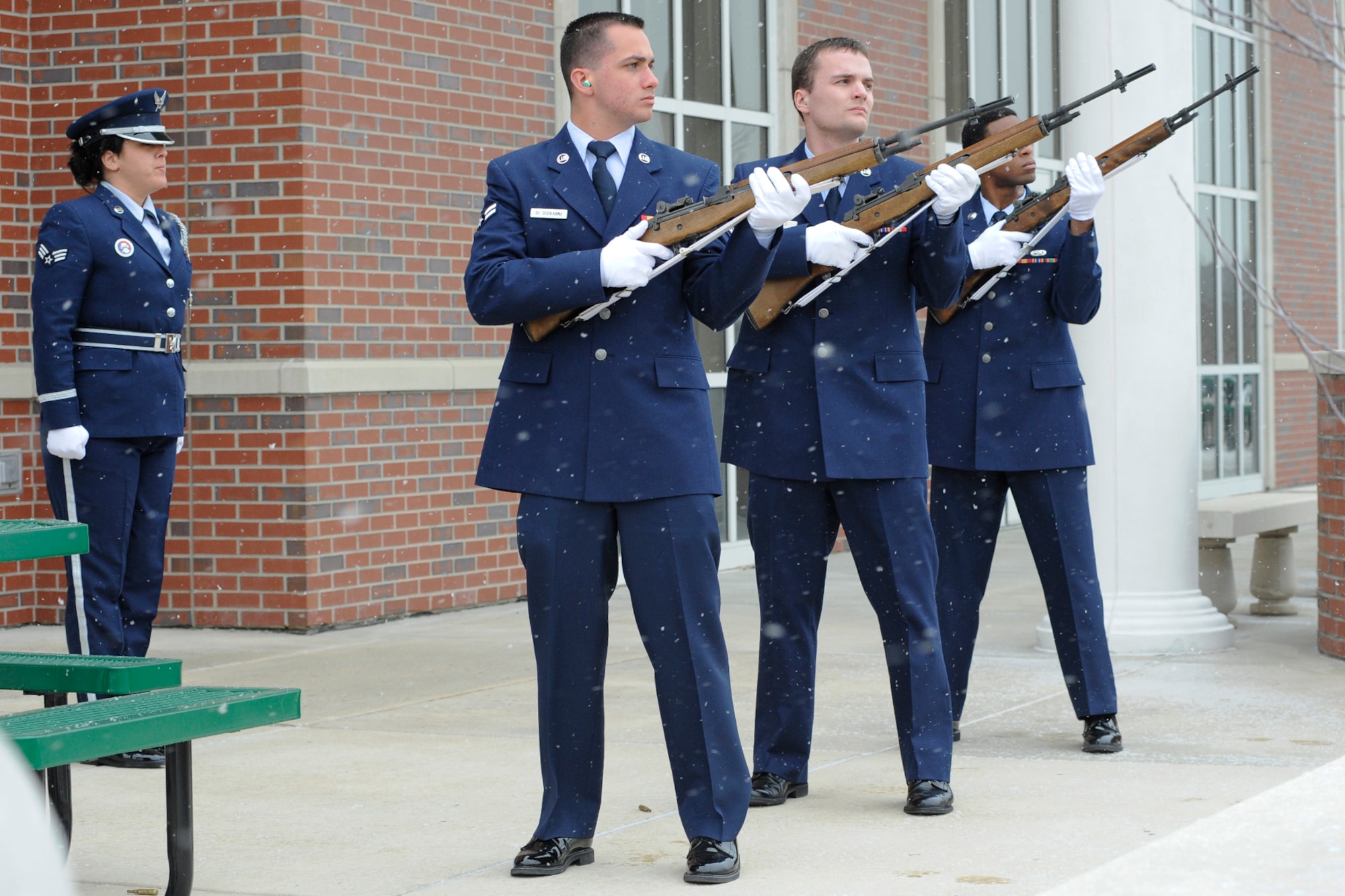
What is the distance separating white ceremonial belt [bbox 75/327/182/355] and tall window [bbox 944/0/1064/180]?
8.37 metres

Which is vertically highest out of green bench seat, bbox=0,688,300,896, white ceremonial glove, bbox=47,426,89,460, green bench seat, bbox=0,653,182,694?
white ceremonial glove, bbox=47,426,89,460

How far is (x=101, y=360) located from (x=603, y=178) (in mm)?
2201

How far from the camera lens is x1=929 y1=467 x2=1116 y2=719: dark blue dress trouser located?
5508 millimetres

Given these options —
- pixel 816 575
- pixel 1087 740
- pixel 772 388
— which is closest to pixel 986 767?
pixel 1087 740

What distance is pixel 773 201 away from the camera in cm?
400

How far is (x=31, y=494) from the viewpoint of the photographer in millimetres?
8469

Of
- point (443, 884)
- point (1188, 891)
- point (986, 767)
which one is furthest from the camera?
point (986, 767)

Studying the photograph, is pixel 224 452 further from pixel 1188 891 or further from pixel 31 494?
pixel 1188 891

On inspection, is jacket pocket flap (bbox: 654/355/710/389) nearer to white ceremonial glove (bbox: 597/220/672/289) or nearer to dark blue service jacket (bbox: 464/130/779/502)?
dark blue service jacket (bbox: 464/130/779/502)

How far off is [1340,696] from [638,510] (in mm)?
3396

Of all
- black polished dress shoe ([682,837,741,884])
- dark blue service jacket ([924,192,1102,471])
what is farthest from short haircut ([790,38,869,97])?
black polished dress shoe ([682,837,741,884])

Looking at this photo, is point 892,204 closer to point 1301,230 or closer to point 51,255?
point 51,255

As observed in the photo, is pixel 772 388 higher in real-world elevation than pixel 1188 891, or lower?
higher

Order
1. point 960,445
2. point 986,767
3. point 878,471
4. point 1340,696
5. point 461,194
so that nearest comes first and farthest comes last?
point 878,471
point 986,767
point 960,445
point 1340,696
point 461,194
